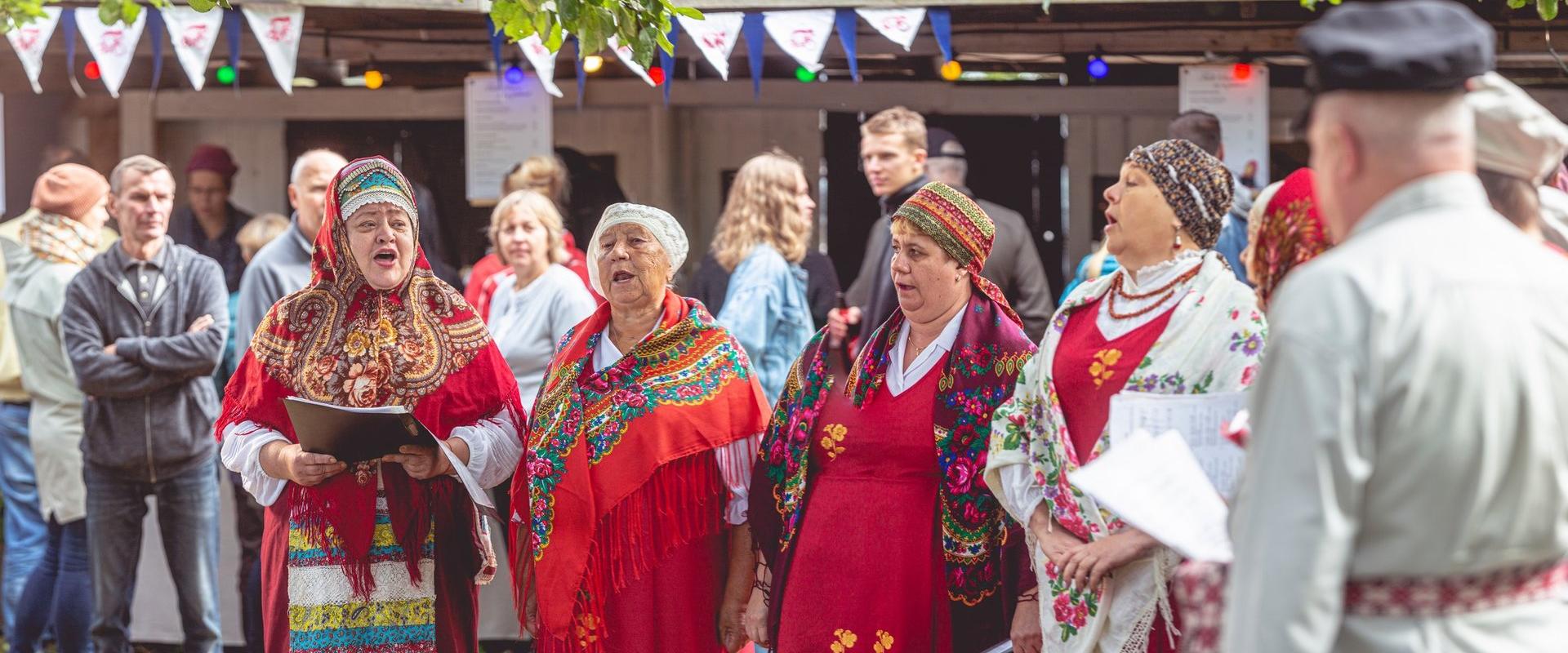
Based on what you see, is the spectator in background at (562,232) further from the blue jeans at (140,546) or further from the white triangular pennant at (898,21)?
the white triangular pennant at (898,21)

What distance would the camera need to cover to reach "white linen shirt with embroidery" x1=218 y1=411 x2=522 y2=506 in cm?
413

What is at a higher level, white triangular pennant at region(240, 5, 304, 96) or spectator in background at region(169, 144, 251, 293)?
white triangular pennant at region(240, 5, 304, 96)

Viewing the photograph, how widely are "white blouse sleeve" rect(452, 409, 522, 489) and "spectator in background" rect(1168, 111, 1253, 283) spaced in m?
2.34

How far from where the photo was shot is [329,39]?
8.10 metres

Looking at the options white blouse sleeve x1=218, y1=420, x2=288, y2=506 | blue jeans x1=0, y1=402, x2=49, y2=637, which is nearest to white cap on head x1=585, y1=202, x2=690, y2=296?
white blouse sleeve x1=218, y1=420, x2=288, y2=506

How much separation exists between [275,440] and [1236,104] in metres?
4.92

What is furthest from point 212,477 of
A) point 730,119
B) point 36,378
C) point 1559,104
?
point 1559,104

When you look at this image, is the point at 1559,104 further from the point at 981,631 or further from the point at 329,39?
Result: the point at 329,39

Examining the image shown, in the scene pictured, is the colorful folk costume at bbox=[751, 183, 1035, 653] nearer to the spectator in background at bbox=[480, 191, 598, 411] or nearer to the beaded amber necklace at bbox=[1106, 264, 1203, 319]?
the beaded amber necklace at bbox=[1106, 264, 1203, 319]

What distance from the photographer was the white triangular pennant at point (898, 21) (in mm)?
6402

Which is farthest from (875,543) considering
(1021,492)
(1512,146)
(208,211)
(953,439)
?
(208,211)

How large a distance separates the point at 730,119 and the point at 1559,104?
399 centimetres

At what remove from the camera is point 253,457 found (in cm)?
413

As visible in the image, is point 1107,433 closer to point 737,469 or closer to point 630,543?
point 737,469
